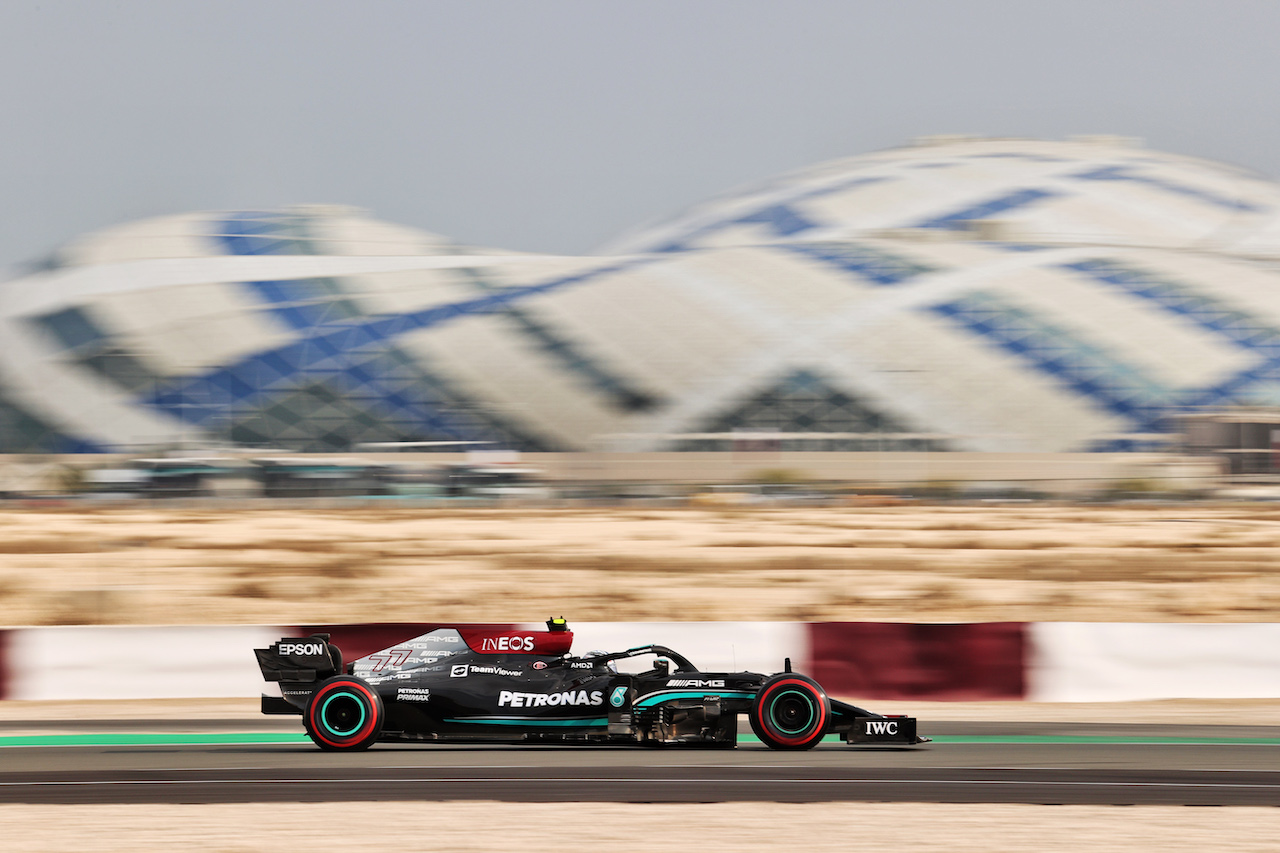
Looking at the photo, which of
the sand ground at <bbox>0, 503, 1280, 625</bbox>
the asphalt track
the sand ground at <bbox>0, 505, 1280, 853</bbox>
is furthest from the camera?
the sand ground at <bbox>0, 503, 1280, 625</bbox>

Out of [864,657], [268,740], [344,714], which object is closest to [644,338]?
[864,657]

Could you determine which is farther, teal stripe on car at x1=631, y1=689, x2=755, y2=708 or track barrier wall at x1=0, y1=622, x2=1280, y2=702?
track barrier wall at x1=0, y1=622, x2=1280, y2=702

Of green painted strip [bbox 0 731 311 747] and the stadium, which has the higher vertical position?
the stadium

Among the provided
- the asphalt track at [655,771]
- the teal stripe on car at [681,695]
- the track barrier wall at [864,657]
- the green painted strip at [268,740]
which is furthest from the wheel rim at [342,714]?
the track barrier wall at [864,657]

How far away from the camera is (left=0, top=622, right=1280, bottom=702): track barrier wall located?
592 inches

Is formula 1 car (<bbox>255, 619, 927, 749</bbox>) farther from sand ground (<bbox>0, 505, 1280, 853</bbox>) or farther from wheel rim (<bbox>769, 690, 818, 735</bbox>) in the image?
sand ground (<bbox>0, 505, 1280, 853</bbox>)

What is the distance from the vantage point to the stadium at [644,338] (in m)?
68.5

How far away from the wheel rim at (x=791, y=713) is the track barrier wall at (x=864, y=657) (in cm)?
404

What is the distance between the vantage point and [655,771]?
10195mm

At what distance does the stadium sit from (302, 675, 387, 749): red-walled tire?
54.0 metres

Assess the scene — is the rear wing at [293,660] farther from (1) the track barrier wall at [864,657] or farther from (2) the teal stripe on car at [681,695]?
(1) the track barrier wall at [864,657]

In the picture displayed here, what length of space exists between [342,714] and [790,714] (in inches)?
143

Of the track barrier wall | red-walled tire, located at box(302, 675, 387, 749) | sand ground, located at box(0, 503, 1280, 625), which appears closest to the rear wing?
red-walled tire, located at box(302, 675, 387, 749)

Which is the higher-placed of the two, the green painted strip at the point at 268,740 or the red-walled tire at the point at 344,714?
the red-walled tire at the point at 344,714
